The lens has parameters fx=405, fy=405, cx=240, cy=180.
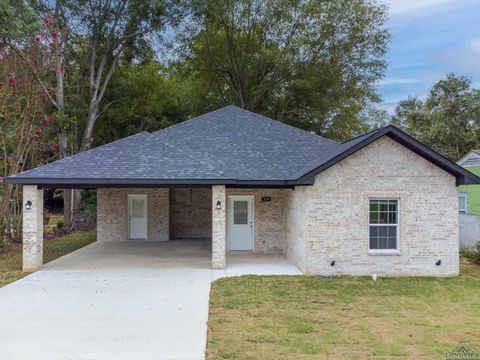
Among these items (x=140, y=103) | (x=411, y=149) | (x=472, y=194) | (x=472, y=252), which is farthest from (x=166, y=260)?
(x=140, y=103)

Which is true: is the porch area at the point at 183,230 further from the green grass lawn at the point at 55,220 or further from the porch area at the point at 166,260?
the green grass lawn at the point at 55,220

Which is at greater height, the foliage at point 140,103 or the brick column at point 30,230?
the foliage at point 140,103

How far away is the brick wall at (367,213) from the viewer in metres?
10.9

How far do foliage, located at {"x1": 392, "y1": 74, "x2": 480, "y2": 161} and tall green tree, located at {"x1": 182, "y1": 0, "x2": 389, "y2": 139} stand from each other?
6475mm

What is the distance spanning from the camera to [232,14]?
28062 millimetres

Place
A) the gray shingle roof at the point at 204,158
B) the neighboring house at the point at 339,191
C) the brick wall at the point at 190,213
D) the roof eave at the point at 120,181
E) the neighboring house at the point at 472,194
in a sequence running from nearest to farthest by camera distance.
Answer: the neighboring house at the point at 339,191 → the roof eave at the point at 120,181 → the gray shingle roof at the point at 204,158 → the neighboring house at the point at 472,194 → the brick wall at the point at 190,213

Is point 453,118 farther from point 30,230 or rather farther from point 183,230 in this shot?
point 30,230

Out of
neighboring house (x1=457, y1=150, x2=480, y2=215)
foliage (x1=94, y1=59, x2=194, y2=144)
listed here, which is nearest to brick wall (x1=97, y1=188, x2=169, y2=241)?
foliage (x1=94, y1=59, x2=194, y2=144)

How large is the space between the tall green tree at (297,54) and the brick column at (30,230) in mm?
18361

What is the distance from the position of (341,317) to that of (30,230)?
8.80 meters

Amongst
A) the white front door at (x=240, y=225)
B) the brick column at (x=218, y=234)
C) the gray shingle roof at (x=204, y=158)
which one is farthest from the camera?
the white front door at (x=240, y=225)

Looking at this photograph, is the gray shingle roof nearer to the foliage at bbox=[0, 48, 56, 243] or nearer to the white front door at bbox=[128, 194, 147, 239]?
the white front door at bbox=[128, 194, 147, 239]

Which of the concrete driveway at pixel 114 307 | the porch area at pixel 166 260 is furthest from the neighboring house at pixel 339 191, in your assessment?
the concrete driveway at pixel 114 307

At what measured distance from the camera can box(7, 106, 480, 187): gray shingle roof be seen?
37.0 feet
